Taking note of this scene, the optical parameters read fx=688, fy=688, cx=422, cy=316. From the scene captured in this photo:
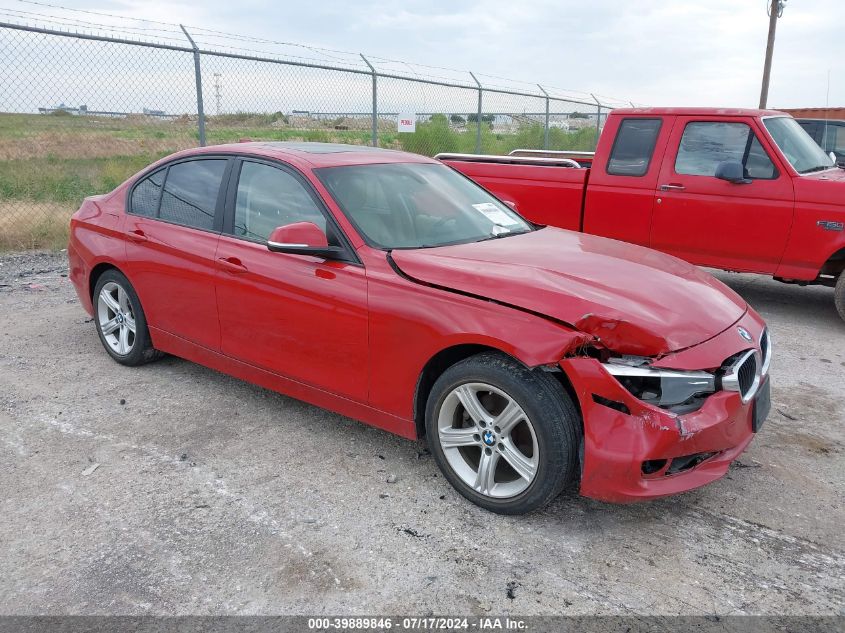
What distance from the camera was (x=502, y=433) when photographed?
9.91ft

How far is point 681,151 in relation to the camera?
6727mm

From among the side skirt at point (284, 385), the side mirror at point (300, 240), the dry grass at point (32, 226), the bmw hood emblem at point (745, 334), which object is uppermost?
the side mirror at point (300, 240)

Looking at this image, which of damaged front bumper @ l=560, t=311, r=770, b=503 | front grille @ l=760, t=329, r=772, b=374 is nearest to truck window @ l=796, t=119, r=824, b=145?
front grille @ l=760, t=329, r=772, b=374

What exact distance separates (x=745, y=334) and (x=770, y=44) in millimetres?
24698

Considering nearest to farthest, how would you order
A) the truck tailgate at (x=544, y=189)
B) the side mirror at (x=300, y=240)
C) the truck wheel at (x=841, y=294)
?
the side mirror at (x=300, y=240), the truck wheel at (x=841, y=294), the truck tailgate at (x=544, y=189)

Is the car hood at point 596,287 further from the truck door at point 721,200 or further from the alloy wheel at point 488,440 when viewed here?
the truck door at point 721,200

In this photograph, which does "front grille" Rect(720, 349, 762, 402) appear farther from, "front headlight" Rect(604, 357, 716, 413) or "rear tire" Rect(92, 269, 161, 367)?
"rear tire" Rect(92, 269, 161, 367)

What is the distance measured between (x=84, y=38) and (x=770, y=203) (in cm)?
740

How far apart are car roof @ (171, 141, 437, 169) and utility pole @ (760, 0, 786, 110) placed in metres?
23.2

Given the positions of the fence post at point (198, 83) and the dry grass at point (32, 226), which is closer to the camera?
the fence post at point (198, 83)

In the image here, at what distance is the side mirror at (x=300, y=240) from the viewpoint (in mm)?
3414

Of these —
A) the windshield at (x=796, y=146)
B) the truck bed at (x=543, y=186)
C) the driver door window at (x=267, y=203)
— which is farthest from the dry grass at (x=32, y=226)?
the windshield at (x=796, y=146)

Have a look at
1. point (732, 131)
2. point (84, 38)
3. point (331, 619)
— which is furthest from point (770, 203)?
point (84, 38)

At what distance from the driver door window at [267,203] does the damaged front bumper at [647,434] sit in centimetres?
174
